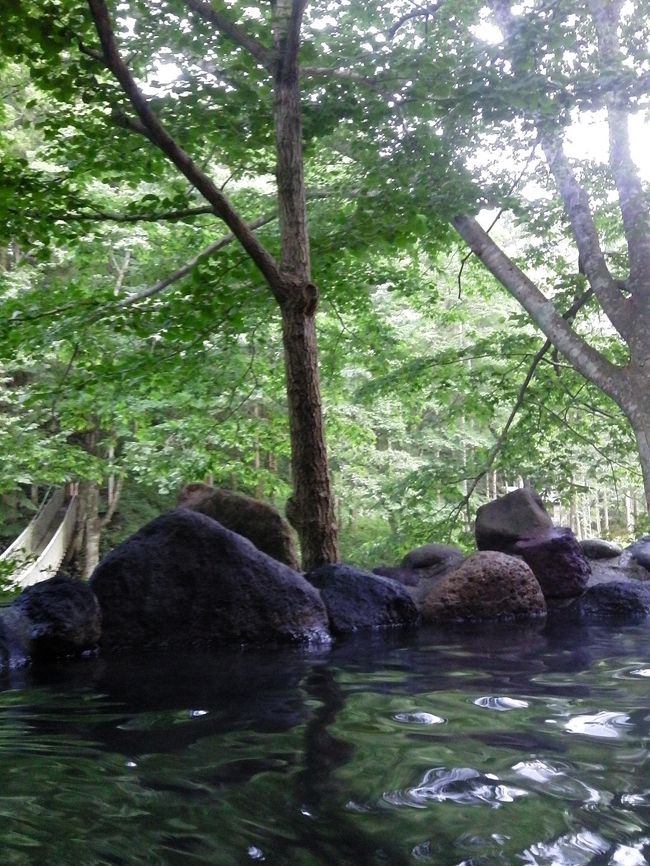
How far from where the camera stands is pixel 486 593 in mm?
6355

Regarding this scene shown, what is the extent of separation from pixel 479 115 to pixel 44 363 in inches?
379

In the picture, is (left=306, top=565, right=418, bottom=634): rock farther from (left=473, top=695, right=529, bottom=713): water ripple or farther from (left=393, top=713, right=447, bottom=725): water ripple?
(left=393, top=713, right=447, bottom=725): water ripple

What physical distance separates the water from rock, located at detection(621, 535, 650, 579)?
5206 millimetres

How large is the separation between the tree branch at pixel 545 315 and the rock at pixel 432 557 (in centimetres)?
251

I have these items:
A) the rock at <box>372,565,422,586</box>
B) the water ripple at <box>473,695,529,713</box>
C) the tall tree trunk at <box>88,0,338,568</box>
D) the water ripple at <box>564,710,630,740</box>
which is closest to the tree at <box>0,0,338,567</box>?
the tall tree trunk at <box>88,0,338,568</box>

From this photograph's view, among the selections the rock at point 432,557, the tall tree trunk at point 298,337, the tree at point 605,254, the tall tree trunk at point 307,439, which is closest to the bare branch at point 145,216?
the tall tree trunk at point 298,337

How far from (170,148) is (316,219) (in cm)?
286

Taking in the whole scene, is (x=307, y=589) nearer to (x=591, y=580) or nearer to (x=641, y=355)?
(x=591, y=580)

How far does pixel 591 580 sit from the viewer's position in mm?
8047

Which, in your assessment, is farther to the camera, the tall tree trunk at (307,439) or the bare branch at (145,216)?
the bare branch at (145,216)

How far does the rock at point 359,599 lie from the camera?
217 inches

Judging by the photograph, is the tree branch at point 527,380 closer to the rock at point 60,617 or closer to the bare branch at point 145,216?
the bare branch at point 145,216

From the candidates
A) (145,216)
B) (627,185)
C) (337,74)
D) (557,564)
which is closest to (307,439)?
(145,216)

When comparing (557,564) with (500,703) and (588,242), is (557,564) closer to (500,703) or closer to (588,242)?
(588,242)
